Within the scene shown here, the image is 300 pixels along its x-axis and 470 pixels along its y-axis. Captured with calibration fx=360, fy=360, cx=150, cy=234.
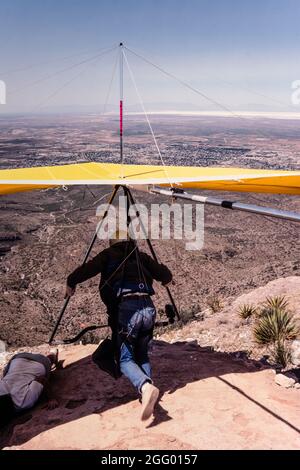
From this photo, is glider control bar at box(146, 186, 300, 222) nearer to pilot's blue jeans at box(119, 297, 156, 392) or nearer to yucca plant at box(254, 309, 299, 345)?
pilot's blue jeans at box(119, 297, 156, 392)

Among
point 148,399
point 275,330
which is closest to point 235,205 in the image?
point 148,399

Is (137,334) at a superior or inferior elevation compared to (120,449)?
superior

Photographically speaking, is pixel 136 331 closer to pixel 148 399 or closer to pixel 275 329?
pixel 148 399

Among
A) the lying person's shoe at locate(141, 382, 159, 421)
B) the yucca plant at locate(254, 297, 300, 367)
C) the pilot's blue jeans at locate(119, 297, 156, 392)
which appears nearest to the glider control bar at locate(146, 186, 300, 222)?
the pilot's blue jeans at locate(119, 297, 156, 392)
